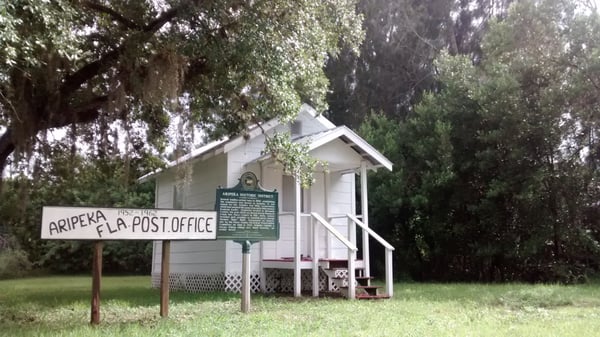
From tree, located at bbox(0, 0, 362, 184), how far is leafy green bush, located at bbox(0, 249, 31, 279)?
13.4 meters

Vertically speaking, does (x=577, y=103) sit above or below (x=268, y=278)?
above

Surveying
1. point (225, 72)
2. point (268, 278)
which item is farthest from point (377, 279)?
point (225, 72)

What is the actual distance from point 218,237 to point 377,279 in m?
10.8

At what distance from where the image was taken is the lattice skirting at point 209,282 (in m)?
12.3

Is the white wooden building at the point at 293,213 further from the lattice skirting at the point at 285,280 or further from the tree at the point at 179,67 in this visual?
the tree at the point at 179,67

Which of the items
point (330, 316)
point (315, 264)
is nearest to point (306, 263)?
point (315, 264)

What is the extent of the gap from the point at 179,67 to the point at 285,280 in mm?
5905

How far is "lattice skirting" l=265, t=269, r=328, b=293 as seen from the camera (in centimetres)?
1262

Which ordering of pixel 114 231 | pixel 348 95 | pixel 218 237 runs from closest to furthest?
1. pixel 114 231
2. pixel 218 237
3. pixel 348 95

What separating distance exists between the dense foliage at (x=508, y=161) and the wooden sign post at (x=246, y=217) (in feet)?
29.4

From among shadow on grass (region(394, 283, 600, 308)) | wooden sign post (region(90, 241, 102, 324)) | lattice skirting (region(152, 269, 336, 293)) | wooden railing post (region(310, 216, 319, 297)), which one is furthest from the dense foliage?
wooden sign post (region(90, 241, 102, 324))

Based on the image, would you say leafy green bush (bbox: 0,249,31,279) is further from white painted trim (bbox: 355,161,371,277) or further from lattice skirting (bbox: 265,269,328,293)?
white painted trim (bbox: 355,161,371,277)

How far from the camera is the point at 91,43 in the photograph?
10219mm

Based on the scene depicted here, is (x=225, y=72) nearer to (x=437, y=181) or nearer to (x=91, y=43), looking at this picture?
(x=91, y=43)
